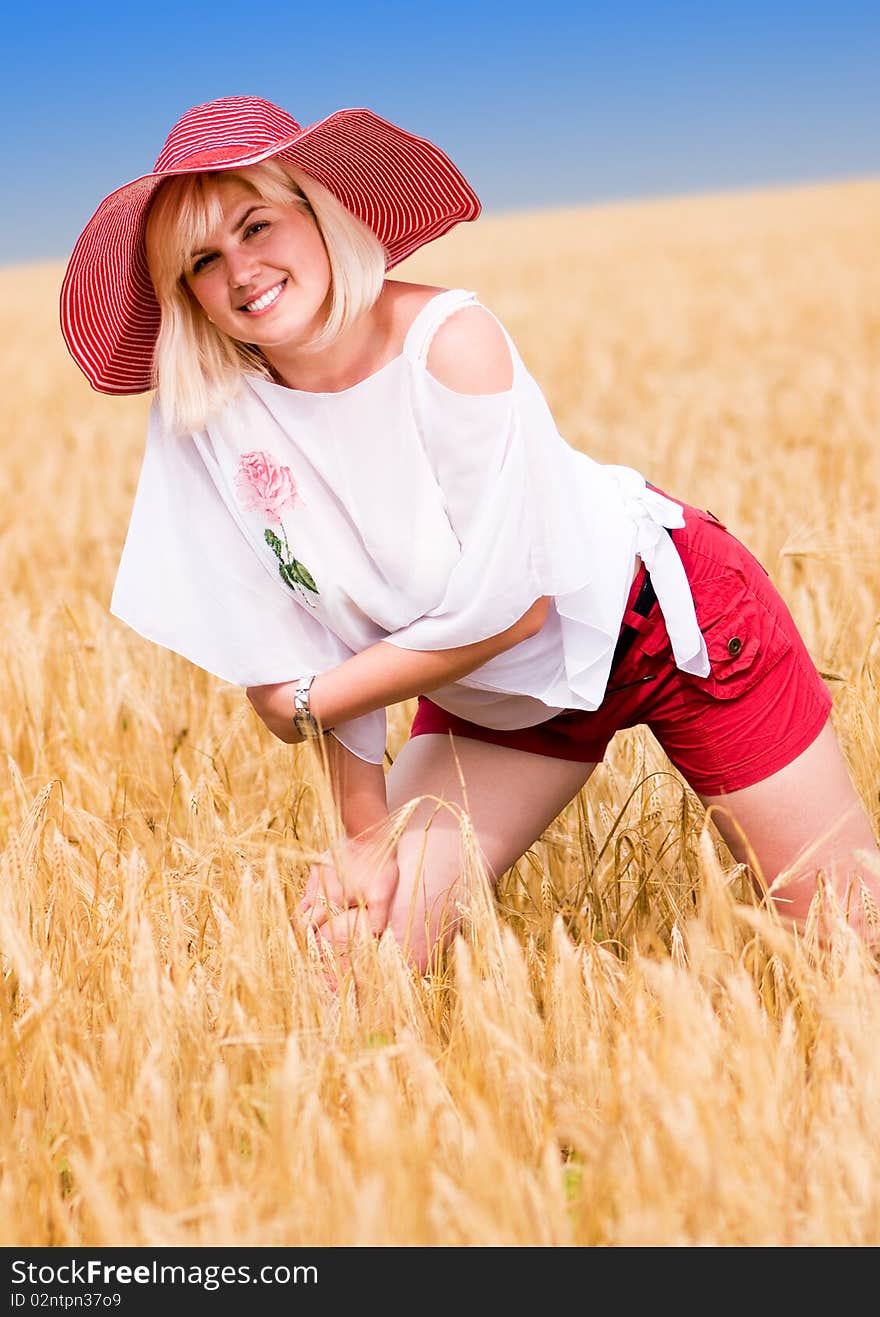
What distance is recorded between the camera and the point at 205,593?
77.2 inches

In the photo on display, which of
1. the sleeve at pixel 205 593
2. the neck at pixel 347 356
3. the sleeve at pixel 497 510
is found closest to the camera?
the sleeve at pixel 497 510

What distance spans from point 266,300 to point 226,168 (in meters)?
0.17

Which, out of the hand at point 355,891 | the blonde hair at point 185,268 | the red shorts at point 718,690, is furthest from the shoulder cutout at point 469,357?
the hand at point 355,891

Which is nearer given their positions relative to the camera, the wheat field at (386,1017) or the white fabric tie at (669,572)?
the wheat field at (386,1017)

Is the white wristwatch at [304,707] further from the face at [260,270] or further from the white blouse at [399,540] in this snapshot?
the face at [260,270]

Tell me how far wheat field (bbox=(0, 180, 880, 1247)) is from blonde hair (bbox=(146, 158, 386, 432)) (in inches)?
24.0

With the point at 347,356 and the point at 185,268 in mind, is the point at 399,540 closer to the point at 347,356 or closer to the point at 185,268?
the point at 347,356

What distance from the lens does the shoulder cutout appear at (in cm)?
173

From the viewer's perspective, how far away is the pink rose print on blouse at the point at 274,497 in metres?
1.87

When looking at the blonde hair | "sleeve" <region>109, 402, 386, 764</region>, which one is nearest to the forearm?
"sleeve" <region>109, 402, 386, 764</region>

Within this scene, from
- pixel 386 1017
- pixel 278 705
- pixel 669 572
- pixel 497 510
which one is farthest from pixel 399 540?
pixel 386 1017

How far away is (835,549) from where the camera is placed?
3170mm

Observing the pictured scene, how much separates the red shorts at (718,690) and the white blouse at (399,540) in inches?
1.8

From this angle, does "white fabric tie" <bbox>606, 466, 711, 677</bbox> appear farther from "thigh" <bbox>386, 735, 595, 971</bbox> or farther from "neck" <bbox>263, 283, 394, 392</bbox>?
"neck" <bbox>263, 283, 394, 392</bbox>
